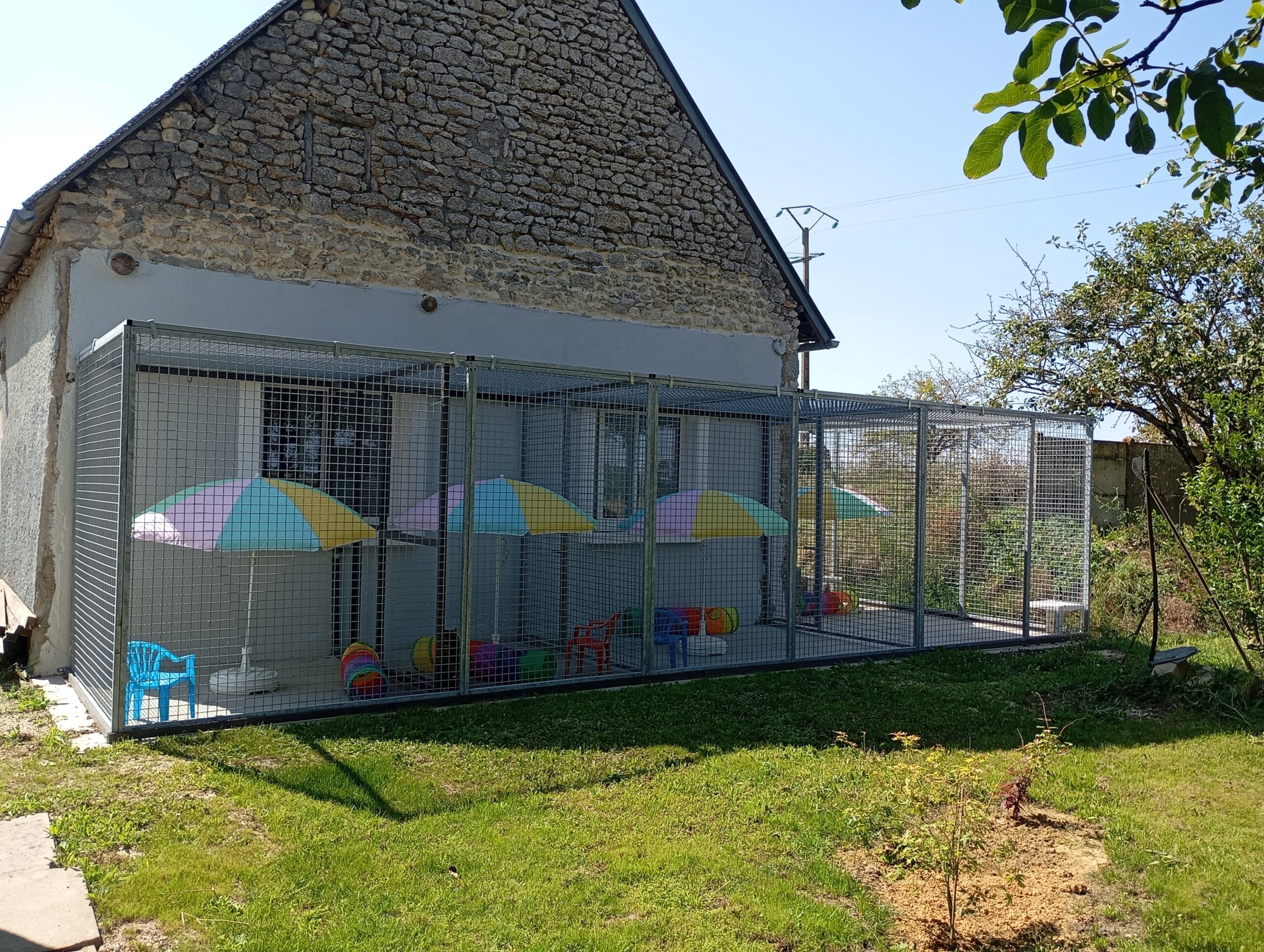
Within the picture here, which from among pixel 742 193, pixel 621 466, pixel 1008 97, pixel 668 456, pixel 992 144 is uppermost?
pixel 742 193

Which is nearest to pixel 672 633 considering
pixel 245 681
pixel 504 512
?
pixel 504 512

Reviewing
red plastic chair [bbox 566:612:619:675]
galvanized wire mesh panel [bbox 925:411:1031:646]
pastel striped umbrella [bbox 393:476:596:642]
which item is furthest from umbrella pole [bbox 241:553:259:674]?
galvanized wire mesh panel [bbox 925:411:1031:646]

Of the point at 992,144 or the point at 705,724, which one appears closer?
the point at 992,144

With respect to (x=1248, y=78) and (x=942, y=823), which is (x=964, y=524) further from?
(x=1248, y=78)

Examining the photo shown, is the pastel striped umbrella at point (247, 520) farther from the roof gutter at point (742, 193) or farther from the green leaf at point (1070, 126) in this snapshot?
the roof gutter at point (742, 193)

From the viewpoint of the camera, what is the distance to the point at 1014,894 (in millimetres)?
4031

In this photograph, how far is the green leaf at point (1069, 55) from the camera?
2393 mm

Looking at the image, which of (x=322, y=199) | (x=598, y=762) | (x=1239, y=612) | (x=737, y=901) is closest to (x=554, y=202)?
(x=322, y=199)

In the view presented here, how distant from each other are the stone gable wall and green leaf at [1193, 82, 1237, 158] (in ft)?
26.2

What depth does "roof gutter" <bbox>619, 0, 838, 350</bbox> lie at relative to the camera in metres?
11.1

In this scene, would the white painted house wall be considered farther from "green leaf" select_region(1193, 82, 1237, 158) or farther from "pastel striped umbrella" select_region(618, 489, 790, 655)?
"green leaf" select_region(1193, 82, 1237, 158)

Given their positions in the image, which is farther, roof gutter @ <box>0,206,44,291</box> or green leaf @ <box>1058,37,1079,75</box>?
roof gutter @ <box>0,206,44,291</box>

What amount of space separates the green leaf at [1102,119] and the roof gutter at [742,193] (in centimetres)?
954

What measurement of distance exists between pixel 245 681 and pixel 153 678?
86cm
